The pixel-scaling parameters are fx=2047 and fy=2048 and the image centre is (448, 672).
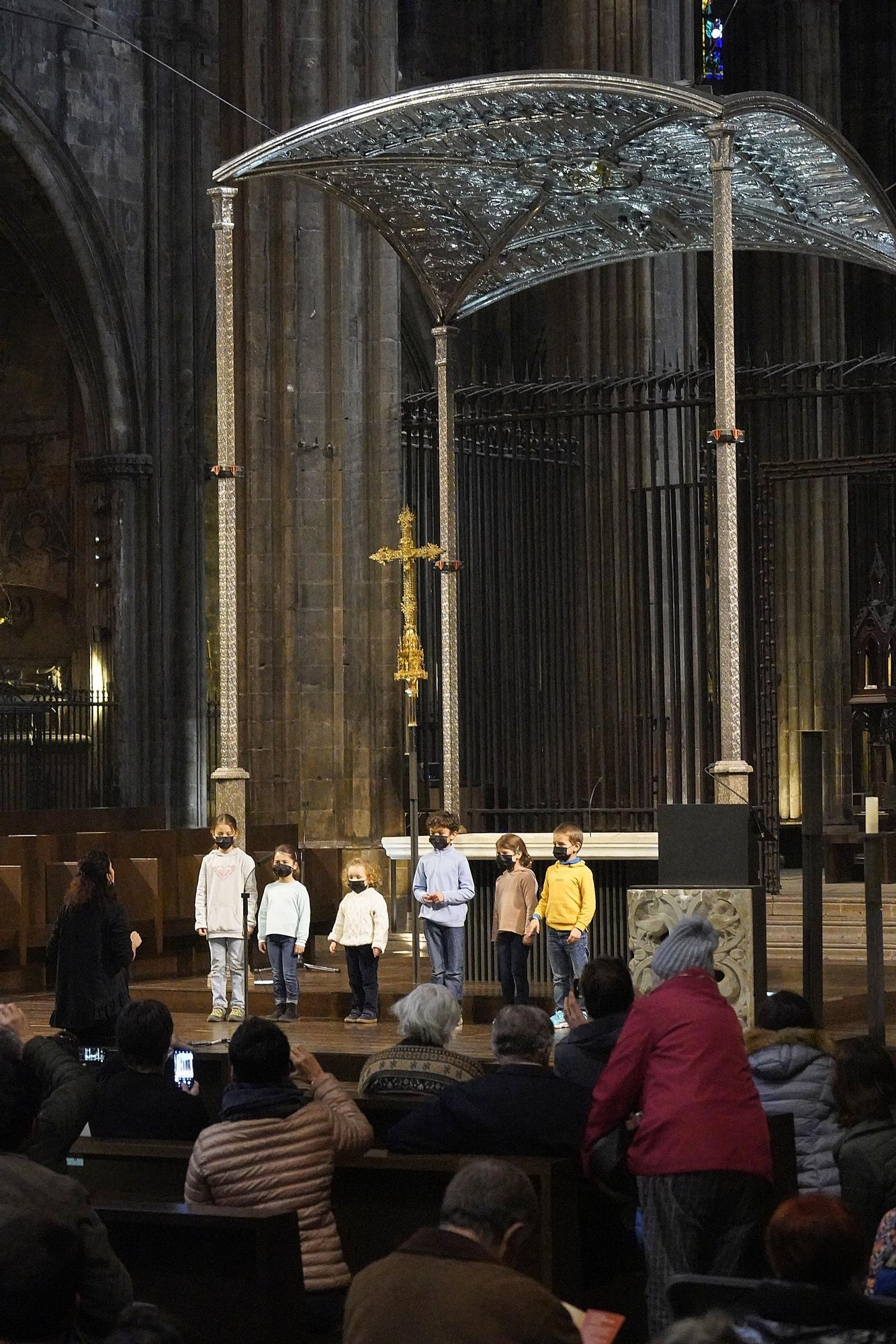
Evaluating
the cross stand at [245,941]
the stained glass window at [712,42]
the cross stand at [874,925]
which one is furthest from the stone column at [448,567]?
the stained glass window at [712,42]

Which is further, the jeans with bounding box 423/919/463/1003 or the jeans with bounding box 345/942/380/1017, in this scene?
the jeans with bounding box 345/942/380/1017

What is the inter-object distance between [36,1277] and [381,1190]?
2052mm

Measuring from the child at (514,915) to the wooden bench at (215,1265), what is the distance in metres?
6.20

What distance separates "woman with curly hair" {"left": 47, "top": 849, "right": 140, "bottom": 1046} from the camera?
927 cm

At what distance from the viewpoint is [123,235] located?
24000 millimetres

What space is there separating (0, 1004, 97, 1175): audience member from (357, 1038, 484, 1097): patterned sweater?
0.81 metres

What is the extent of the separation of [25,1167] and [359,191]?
29.2ft

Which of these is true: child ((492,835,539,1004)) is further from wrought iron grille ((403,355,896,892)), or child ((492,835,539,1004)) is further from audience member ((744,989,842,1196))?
audience member ((744,989,842,1196))

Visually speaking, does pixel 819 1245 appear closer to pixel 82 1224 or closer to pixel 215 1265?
pixel 82 1224

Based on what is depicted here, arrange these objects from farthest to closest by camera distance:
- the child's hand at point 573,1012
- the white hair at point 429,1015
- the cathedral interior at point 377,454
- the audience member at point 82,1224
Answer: the cathedral interior at point 377,454 → the child's hand at point 573,1012 → the white hair at point 429,1015 → the audience member at point 82,1224

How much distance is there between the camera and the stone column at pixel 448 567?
1242 cm

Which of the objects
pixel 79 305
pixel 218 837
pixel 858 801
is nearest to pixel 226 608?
pixel 218 837

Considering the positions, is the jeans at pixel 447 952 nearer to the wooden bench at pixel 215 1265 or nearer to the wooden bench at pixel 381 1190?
the wooden bench at pixel 381 1190

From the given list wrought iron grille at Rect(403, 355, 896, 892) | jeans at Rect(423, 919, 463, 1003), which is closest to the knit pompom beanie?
jeans at Rect(423, 919, 463, 1003)
